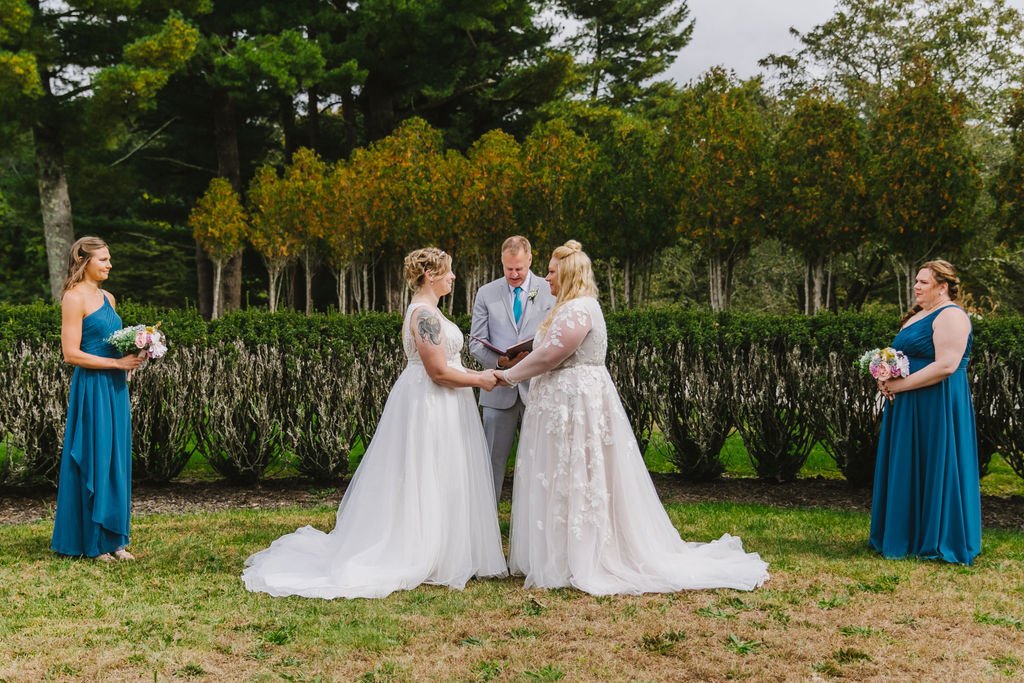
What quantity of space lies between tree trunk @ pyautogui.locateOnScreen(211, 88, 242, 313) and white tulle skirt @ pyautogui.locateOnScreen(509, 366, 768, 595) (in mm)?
21815

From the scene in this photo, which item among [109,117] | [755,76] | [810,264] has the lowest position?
[810,264]

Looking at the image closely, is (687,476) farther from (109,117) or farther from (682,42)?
(682,42)

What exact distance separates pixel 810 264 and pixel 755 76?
48.2 feet

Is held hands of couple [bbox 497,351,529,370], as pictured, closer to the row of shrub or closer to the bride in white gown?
the bride in white gown

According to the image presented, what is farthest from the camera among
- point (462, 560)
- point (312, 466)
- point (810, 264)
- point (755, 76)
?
point (755, 76)

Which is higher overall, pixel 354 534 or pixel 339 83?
pixel 339 83

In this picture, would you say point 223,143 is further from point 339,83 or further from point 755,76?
point 755,76

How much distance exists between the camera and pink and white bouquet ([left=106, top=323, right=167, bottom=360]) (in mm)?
6121

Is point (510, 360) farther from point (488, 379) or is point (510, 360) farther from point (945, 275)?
point (945, 275)

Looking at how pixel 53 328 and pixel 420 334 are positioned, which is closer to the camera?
pixel 420 334

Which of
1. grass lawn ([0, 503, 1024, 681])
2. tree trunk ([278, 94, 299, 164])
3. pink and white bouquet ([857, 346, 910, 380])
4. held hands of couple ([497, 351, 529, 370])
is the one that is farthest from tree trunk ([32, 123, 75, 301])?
pink and white bouquet ([857, 346, 910, 380])

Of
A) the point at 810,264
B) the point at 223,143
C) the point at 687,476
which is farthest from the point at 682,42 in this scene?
the point at 687,476

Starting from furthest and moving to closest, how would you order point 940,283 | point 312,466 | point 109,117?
point 109,117, point 312,466, point 940,283

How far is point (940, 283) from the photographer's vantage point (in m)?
6.10
